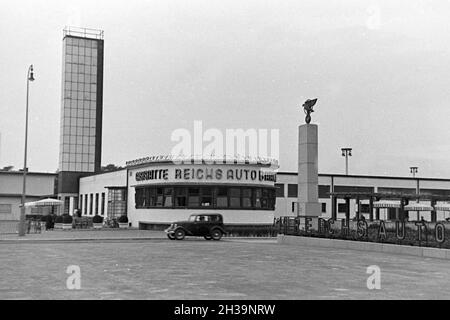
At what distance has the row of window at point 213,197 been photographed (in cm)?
4500

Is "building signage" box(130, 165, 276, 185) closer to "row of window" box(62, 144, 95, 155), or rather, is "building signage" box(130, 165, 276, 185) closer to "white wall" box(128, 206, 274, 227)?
"white wall" box(128, 206, 274, 227)

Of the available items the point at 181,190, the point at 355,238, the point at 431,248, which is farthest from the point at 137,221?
the point at 431,248

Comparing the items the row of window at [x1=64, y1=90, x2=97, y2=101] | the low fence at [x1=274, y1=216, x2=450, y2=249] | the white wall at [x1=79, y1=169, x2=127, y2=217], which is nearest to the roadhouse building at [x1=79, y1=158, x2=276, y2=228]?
A: the white wall at [x1=79, y1=169, x2=127, y2=217]

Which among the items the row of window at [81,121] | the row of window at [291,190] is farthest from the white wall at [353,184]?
the row of window at [81,121]

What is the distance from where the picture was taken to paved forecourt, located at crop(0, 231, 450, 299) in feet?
40.0

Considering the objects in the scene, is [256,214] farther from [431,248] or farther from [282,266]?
[282,266]

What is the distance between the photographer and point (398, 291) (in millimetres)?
12836

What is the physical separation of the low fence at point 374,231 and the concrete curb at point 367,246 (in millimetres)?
473

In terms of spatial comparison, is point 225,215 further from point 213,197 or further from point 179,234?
point 179,234

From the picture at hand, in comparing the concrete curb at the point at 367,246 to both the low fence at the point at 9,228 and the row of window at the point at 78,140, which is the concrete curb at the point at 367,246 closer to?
the low fence at the point at 9,228

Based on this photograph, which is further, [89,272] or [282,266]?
[282,266]

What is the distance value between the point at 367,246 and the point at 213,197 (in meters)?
19.9

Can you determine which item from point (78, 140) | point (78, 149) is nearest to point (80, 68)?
point (78, 140)
